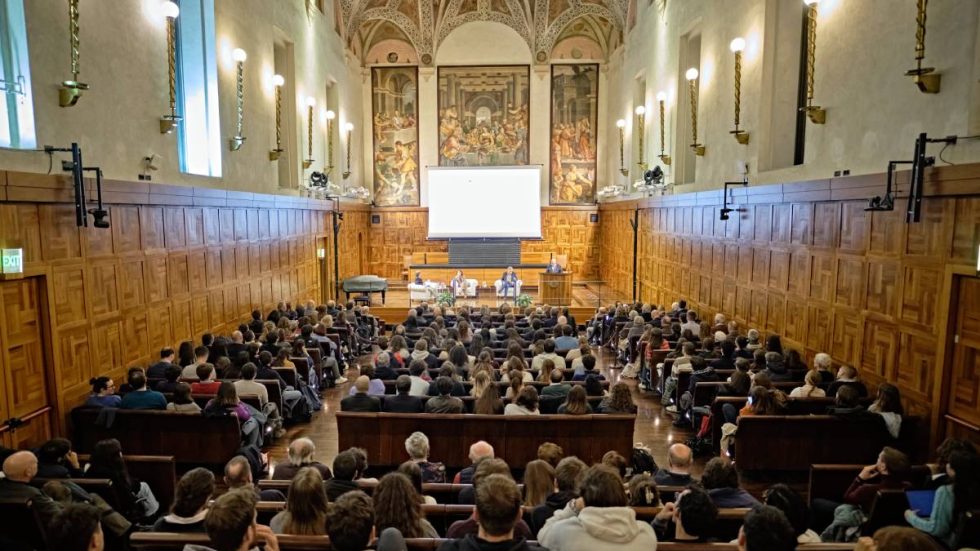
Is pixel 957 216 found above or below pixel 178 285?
above

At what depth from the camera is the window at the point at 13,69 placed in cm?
596

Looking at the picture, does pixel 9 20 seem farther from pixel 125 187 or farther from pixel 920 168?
pixel 920 168

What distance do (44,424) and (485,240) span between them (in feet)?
54.0

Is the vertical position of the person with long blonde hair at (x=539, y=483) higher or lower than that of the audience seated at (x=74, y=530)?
lower

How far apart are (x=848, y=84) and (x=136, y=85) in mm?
9672

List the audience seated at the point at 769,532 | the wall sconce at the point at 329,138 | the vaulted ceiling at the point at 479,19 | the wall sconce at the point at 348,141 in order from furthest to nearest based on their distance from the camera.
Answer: the vaulted ceiling at the point at 479,19 < the wall sconce at the point at 348,141 < the wall sconce at the point at 329,138 < the audience seated at the point at 769,532

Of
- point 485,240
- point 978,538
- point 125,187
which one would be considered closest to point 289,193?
point 125,187

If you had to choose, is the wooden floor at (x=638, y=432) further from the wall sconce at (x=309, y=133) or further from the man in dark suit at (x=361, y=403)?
the wall sconce at (x=309, y=133)

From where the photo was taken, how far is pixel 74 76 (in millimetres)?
6406

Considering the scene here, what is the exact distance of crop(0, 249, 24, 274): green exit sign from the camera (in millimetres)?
5477

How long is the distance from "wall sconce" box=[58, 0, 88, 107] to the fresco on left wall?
1653cm

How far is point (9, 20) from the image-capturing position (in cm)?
600

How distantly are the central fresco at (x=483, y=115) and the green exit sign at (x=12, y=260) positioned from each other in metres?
18.0

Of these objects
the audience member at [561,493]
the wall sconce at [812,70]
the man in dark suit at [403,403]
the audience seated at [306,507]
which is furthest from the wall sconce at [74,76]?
the wall sconce at [812,70]
